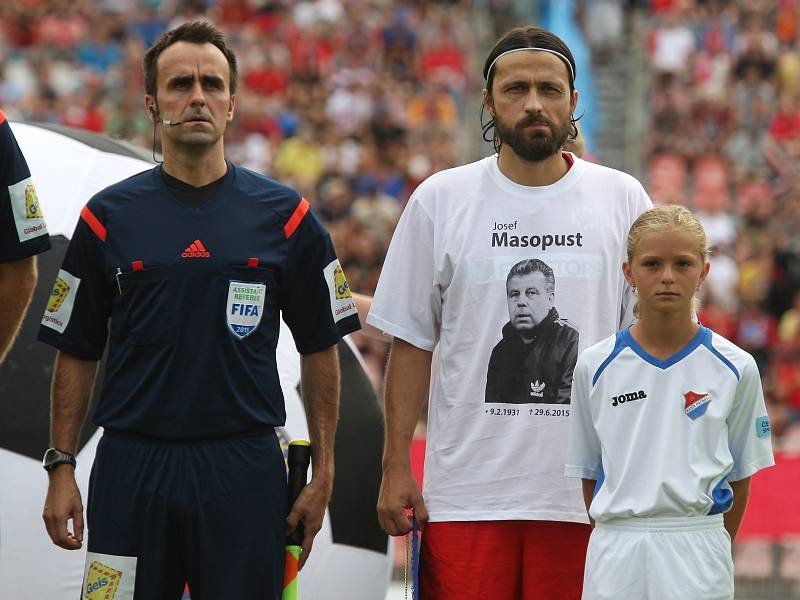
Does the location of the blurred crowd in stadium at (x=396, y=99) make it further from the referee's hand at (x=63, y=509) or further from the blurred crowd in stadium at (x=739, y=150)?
the referee's hand at (x=63, y=509)

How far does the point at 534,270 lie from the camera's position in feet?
15.3

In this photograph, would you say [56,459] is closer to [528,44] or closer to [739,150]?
[528,44]

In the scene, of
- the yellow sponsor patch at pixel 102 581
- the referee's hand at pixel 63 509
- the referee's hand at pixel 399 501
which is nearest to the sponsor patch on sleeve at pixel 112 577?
the yellow sponsor patch at pixel 102 581

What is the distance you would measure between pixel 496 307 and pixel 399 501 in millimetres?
669

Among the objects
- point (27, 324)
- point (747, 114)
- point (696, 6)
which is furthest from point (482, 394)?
point (696, 6)

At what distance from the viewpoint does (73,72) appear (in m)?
18.3

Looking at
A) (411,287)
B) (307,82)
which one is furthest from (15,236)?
(307,82)

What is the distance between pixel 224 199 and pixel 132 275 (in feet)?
1.18

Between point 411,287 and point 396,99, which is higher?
point 396,99

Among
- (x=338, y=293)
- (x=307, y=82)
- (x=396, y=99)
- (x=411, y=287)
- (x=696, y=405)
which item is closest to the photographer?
(x=696, y=405)

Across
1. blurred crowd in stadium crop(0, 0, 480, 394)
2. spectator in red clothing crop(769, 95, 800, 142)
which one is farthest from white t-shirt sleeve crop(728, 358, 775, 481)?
spectator in red clothing crop(769, 95, 800, 142)

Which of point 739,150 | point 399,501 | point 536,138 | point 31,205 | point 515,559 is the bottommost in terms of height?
point 515,559

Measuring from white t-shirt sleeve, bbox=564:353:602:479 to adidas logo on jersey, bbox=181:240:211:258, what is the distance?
3.76 feet

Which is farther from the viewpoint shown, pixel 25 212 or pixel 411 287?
pixel 411 287
